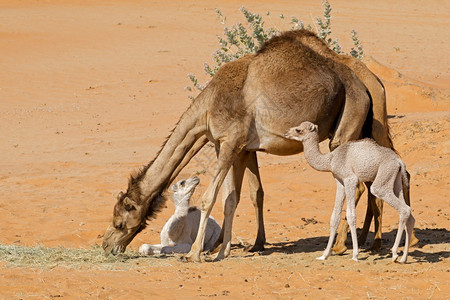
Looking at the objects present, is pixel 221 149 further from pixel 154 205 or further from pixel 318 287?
pixel 318 287

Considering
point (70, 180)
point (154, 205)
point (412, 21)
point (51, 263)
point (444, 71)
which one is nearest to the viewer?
point (51, 263)

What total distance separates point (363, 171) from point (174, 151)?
7.43 feet

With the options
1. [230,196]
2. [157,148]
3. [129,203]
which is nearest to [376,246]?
[230,196]

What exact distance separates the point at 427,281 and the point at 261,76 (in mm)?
3108

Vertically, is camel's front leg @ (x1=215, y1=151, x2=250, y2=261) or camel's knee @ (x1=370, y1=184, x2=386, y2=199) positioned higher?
camel's knee @ (x1=370, y1=184, x2=386, y2=199)

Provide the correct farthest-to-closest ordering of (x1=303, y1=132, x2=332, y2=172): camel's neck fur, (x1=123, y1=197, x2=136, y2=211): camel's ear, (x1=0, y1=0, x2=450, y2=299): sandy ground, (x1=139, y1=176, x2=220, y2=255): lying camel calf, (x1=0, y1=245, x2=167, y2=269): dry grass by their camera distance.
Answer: (x1=139, y1=176, x2=220, y2=255): lying camel calf, (x1=123, y1=197, x2=136, y2=211): camel's ear, (x1=303, y1=132, x2=332, y2=172): camel's neck fur, (x1=0, y1=245, x2=167, y2=269): dry grass, (x1=0, y1=0, x2=450, y2=299): sandy ground

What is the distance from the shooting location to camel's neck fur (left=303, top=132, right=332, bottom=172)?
8.84 meters

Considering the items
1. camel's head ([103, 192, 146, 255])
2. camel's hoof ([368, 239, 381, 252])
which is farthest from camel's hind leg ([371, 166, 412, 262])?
camel's head ([103, 192, 146, 255])

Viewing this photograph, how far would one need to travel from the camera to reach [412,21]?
4328 cm

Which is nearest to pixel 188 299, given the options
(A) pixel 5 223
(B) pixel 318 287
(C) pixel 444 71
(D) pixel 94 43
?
(B) pixel 318 287

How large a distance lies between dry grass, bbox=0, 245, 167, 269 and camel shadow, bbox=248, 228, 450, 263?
1.74 metres

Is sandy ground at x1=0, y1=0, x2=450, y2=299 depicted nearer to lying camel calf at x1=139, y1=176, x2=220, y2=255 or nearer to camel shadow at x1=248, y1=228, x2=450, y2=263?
camel shadow at x1=248, y1=228, x2=450, y2=263

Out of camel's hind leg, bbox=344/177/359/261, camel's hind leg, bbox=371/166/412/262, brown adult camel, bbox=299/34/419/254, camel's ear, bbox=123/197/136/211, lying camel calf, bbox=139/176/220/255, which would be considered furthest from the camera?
lying camel calf, bbox=139/176/220/255

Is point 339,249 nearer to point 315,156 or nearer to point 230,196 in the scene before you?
point 315,156
